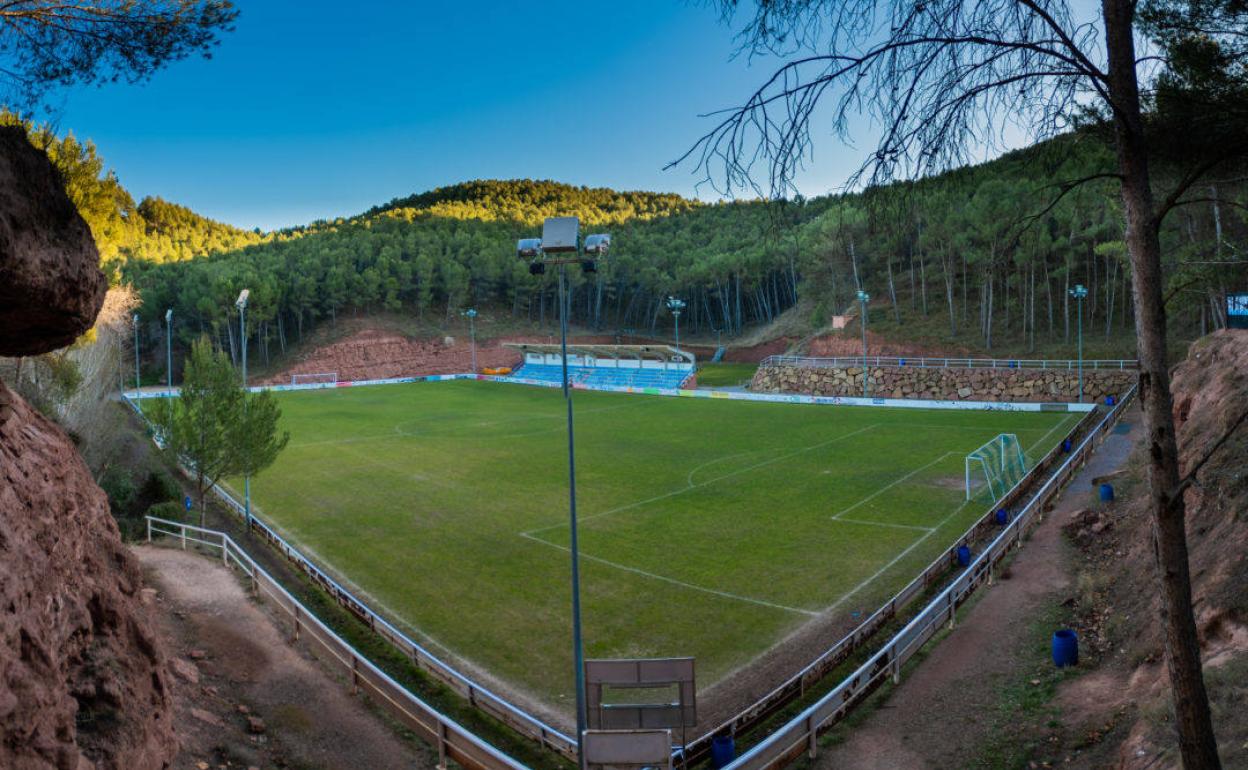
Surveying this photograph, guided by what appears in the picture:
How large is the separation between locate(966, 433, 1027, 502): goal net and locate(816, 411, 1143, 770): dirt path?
25.1 feet

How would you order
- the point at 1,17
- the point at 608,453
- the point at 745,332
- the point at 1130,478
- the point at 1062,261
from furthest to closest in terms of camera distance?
the point at 745,332 → the point at 1062,261 → the point at 608,453 → the point at 1130,478 → the point at 1,17

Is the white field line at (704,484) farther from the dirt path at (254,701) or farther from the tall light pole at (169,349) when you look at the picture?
the tall light pole at (169,349)

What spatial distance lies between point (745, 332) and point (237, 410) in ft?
285

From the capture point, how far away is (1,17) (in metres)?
8.76

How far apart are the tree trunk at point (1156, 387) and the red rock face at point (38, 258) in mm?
9456

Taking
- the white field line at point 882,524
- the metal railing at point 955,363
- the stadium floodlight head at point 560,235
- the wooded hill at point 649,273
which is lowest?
the white field line at point 882,524

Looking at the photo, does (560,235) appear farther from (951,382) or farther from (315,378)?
(315,378)

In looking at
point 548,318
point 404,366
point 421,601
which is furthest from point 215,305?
point 421,601

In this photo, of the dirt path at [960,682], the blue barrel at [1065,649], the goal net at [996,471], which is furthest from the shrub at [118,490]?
the goal net at [996,471]

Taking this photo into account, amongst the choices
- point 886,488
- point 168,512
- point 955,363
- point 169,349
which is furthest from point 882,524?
point 169,349

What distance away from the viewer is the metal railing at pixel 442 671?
43.9ft

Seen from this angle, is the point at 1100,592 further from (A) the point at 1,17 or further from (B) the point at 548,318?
(B) the point at 548,318

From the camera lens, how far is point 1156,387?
19.3ft

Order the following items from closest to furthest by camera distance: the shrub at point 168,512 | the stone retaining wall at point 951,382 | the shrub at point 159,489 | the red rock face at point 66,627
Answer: the red rock face at point 66,627 < the shrub at point 168,512 < the shrub at point 159,489 < the stone retaining wall at point 951,382
